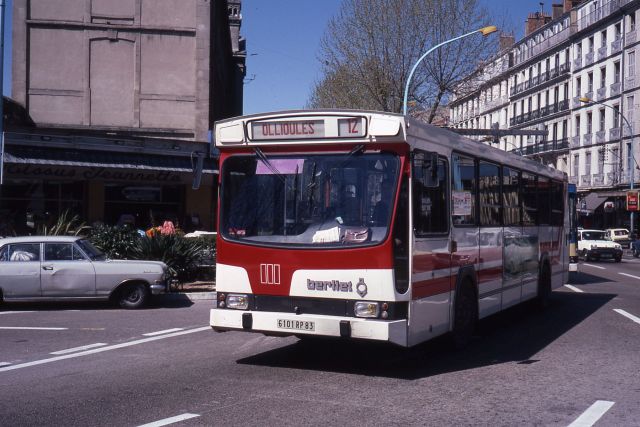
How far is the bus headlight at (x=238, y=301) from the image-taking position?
8.78m

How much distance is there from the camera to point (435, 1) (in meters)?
33.0

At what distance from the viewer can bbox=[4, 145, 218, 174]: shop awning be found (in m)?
23.8

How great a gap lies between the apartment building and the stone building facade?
25.1m

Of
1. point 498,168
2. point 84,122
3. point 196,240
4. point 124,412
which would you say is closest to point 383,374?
point 124,412

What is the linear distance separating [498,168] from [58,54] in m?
21.2

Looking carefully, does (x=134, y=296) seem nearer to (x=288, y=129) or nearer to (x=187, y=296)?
(x=187, y=296)

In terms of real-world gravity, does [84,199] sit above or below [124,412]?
above

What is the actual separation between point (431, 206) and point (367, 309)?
150cm

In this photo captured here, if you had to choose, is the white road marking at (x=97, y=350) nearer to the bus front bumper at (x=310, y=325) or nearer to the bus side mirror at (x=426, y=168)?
the bus front bumper at (x=310, y=325)

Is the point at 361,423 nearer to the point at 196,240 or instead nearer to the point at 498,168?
the point at 498,168

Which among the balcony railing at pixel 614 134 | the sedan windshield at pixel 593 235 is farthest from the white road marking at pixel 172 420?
the balcony railing at pixel 614 134

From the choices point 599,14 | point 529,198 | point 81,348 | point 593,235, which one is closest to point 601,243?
point 593,235

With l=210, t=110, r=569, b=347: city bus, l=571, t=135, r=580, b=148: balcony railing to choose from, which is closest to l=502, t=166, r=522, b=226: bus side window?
l=210, t=110, r=569, b=347: city bus

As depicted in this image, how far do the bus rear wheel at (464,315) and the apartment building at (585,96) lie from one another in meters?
40.4
